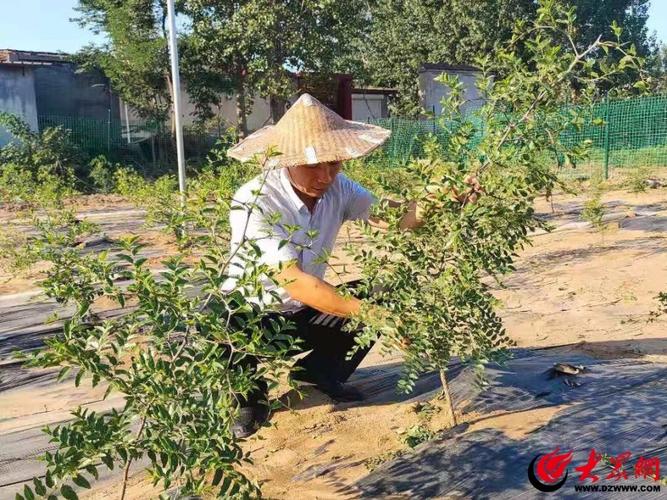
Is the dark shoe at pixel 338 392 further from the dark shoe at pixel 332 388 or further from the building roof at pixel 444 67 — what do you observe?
the building roof at pixel 444 67

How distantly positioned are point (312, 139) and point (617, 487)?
154cm

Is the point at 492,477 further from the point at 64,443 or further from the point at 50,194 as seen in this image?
the point at 50,194

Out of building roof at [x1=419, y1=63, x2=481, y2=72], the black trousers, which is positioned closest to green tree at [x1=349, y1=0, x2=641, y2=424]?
the black trousers

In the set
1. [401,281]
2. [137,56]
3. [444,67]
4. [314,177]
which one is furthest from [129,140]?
[401,281]

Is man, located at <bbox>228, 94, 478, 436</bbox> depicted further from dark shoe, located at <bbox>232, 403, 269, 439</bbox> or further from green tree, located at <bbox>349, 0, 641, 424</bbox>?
green tree, located at <bbox>349, 0, 641, 424</bbox>

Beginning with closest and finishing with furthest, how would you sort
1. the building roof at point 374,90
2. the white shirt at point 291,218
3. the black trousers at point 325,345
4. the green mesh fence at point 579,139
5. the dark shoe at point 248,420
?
the white shirt at point 291,218, the dark shoe at point 248,420, the black trousers at point 325,345, the green mesh fence at point 579,139, the building roof at point 374,90

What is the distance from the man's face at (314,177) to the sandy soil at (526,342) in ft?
2.70

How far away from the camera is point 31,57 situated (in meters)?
19.0

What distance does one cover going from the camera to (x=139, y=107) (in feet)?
61.1

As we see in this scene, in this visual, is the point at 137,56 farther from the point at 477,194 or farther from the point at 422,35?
the point at 477,194

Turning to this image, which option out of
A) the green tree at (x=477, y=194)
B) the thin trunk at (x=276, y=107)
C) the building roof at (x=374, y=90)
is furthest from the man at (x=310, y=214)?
the building roof at (x=374, y=90)

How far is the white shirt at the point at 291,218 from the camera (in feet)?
8.17

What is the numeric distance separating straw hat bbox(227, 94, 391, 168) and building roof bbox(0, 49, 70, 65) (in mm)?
17178

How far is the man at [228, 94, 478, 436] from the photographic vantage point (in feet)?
7.79
